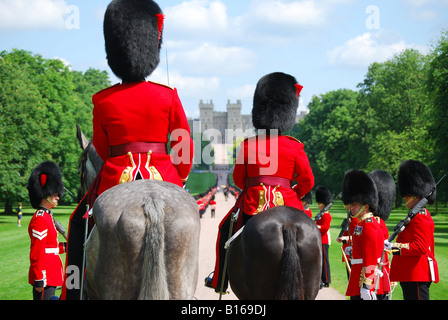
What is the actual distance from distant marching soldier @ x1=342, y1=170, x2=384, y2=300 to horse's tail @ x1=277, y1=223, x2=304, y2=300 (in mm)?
2316

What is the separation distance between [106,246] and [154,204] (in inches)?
18.6

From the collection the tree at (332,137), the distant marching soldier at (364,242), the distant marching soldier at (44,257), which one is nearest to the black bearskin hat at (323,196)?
the distant marching soldier at (364,242)

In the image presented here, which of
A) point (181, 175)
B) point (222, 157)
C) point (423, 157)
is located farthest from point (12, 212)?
point (222, 157)

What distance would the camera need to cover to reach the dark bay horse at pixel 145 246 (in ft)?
13.8

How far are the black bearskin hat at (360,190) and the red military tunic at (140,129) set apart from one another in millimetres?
4102

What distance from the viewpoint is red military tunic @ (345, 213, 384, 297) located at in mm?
7195

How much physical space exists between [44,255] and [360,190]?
14.9 ft

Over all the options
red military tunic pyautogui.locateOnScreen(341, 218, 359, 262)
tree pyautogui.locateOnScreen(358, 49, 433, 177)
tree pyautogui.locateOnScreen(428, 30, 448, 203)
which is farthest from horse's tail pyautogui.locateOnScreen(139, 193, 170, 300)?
tree pyautogui.locateOnScreen(358, 49, 433, 177)

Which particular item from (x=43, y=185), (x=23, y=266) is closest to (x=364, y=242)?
(x=43, y=185)

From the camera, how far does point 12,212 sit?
43.8 metres

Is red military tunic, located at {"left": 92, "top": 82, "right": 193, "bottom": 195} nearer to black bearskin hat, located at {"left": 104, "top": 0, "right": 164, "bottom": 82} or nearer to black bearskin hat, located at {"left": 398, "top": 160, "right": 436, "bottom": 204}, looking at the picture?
black bearskin hat, located at {"left": 104, "top": 0, "right": 164, "bottom": 82}

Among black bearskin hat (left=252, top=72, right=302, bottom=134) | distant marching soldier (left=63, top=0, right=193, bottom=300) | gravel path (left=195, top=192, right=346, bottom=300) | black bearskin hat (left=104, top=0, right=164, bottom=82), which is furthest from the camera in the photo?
gravel path (left=195, top=192, right=346, bottom=300)

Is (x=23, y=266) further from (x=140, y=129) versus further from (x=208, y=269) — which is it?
(x=140, y=129)
